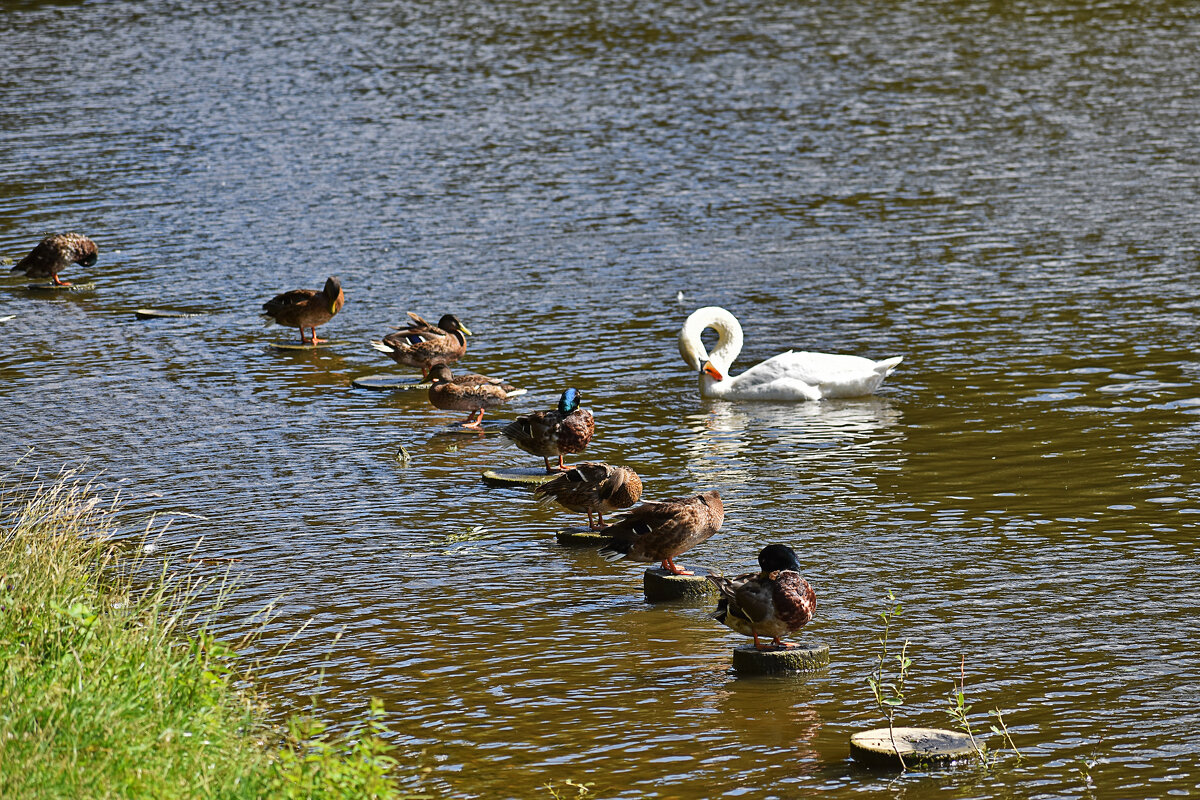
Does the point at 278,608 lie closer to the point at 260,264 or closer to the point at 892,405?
the point at 892,405

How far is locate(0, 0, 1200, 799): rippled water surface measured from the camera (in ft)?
28.7

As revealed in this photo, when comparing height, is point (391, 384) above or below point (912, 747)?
below

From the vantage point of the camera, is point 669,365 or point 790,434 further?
point 669,365

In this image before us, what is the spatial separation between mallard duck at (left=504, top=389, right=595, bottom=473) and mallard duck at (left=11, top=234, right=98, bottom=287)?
11.4 meters

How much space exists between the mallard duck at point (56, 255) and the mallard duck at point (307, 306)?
4837mm

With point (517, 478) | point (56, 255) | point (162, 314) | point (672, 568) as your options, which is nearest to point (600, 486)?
point (672, 568)

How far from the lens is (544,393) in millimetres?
16016

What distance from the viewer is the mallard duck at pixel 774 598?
29.0 feet

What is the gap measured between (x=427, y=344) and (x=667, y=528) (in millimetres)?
7190

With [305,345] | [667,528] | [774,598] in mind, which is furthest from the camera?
[305,345]

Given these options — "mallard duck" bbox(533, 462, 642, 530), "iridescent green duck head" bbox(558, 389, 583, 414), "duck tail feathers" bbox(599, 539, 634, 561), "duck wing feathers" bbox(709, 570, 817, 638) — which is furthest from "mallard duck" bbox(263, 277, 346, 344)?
"duck wing feathers" bbox(709, 570, 817, 638)

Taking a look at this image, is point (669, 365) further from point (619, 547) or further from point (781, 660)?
point (781, 660)

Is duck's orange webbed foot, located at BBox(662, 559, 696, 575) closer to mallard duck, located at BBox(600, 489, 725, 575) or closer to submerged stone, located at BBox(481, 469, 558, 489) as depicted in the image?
mallard duck, located at BBox(600, 489, 725, 575)

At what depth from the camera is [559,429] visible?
1287 centimetres
